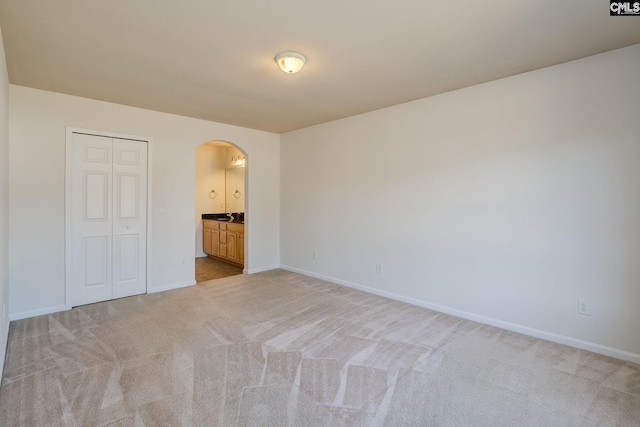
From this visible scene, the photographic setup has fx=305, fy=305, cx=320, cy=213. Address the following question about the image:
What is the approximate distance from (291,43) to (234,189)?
17.0 ft

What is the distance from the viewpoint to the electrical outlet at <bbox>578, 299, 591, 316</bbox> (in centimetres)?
270

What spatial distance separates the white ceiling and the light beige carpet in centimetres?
254

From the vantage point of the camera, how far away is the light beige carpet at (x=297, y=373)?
1905 mm

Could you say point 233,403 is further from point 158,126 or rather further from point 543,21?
point 158,126

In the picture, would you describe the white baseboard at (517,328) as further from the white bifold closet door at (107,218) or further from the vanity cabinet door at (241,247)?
the white bifold closet door at (107,218)

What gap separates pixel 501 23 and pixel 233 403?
3165mm

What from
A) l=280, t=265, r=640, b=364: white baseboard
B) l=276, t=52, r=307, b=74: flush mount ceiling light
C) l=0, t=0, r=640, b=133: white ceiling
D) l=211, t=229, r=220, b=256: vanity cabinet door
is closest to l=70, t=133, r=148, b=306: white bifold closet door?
l=0, t=0, r=640, b=133: white ceiling

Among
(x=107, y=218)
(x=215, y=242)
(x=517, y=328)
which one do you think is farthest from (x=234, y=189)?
(x=517, y=328)

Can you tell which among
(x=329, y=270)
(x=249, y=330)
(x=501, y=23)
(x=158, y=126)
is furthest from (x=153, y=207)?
(x=501, y=23)

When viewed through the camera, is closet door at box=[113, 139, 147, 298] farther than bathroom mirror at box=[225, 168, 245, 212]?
No

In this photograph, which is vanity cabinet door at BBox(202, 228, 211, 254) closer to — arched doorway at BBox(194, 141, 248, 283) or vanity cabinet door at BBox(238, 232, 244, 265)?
arched doorway at BBox(194, 141, 248, 283)

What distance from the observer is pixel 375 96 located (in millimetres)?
3646

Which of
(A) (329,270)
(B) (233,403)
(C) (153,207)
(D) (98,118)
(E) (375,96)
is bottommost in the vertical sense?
(B) (233,403)
